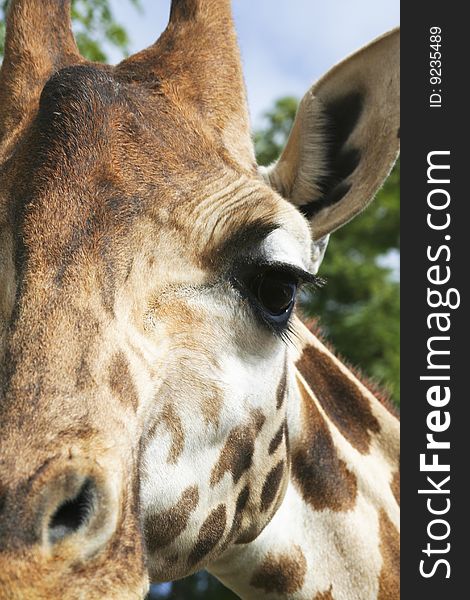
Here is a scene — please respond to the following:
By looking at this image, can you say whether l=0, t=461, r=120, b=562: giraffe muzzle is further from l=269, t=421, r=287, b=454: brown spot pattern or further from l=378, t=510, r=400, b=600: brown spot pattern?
l=378, t=510, r=400, b=600: brown spot pattern

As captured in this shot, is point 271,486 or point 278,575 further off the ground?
point 271,486

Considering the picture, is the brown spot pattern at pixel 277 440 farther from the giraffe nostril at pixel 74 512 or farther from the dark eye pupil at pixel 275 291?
the giraffe nostril at pixel 74 512

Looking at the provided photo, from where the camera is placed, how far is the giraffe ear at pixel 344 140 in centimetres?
393

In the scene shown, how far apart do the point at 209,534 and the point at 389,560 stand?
132cm

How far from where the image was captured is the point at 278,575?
3836mm

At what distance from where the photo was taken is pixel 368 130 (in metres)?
3.99

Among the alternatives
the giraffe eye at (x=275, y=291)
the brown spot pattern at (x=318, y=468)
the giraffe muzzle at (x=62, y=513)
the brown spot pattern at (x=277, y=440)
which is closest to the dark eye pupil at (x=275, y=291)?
the giraffe eye at (x=275, y=291)

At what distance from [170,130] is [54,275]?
2.76 ft

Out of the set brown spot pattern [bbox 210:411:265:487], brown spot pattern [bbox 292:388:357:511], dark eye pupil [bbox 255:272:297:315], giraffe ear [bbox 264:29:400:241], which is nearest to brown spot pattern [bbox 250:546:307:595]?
brown spot pattern [bbox 292:388:357:511]

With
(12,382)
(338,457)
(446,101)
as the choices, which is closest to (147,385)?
(12,382)

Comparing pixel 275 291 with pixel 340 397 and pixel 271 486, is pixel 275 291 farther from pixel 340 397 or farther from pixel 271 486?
pixel 340 397

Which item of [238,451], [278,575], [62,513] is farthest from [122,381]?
[278,575]

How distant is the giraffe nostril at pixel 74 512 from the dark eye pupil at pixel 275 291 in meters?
1.11

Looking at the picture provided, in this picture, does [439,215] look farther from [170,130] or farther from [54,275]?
[54,275]
